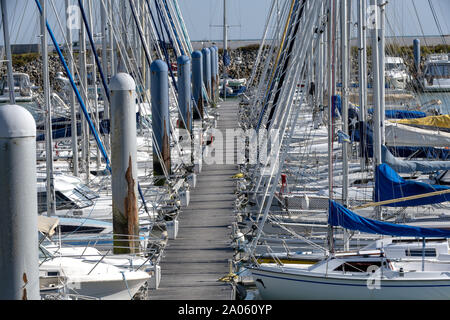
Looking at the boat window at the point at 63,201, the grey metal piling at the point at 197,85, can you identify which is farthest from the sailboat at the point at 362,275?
the grey metal piling at the point at 197,85

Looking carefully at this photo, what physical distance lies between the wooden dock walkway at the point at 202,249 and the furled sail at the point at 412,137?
4.92 m

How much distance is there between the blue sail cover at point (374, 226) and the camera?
1364cm

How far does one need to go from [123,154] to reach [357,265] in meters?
4.91

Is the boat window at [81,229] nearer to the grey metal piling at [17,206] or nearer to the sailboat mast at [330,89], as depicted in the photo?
the sailboat mast at [330,89]

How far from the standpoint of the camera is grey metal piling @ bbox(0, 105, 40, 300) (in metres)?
6.53

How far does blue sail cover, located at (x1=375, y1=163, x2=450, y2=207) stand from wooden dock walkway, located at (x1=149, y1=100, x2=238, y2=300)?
11.2 feet

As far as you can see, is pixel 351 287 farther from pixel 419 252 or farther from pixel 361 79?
pixel 361 79

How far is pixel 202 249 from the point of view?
16156 mm

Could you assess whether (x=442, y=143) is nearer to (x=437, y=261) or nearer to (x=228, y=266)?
(x=437, y=261)

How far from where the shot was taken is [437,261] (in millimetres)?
14445

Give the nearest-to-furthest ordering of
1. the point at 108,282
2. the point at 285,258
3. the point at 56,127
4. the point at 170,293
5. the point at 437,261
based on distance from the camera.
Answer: the point at 108,282, the point at 170,293, the point at 437,261, the point at 285,258, the point at 56,127

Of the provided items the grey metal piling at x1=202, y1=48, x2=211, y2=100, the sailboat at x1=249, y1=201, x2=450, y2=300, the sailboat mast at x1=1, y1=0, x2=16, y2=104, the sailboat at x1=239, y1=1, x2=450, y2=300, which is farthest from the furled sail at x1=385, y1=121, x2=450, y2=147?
the grey metal piling at x1=202, y1=48, x2=211, y2=100

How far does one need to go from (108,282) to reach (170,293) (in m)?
1.52
